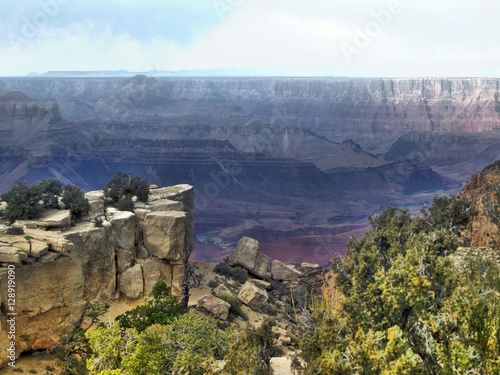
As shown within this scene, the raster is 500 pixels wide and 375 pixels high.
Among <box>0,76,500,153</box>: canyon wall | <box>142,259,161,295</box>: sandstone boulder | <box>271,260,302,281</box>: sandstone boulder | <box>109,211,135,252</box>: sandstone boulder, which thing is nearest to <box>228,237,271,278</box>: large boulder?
<box>271,260,302,281</box>: sandstone boulder

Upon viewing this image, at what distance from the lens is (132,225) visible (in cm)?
2286

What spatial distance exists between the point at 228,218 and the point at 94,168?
33822 mm

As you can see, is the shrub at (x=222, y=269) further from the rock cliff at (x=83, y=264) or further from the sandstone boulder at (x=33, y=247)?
the sandstone boulder at (x=33, y=247)

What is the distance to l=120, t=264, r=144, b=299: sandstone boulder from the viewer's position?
22.1 m

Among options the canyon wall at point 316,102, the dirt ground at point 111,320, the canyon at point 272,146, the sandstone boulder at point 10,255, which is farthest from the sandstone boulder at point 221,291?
the canyon wall at point 316,102

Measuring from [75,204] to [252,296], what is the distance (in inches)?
394

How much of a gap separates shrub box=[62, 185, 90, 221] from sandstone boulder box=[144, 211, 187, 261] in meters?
2.39

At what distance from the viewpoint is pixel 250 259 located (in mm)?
34031

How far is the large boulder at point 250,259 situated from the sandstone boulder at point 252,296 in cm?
484

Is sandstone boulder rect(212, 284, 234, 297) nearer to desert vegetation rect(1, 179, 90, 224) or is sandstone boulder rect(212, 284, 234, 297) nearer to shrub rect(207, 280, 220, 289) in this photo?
shrub rect(207, 280, 220, 289)

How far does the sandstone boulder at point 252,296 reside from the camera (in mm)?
27953

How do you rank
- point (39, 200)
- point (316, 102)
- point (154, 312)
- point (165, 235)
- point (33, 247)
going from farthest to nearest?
point (316, 102)
point (165, 235)
point (39, 200)
point (154, 312)
point (33, 247)

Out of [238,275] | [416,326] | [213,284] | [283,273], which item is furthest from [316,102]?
[416,326]

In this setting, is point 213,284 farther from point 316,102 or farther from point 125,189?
point 316,102
